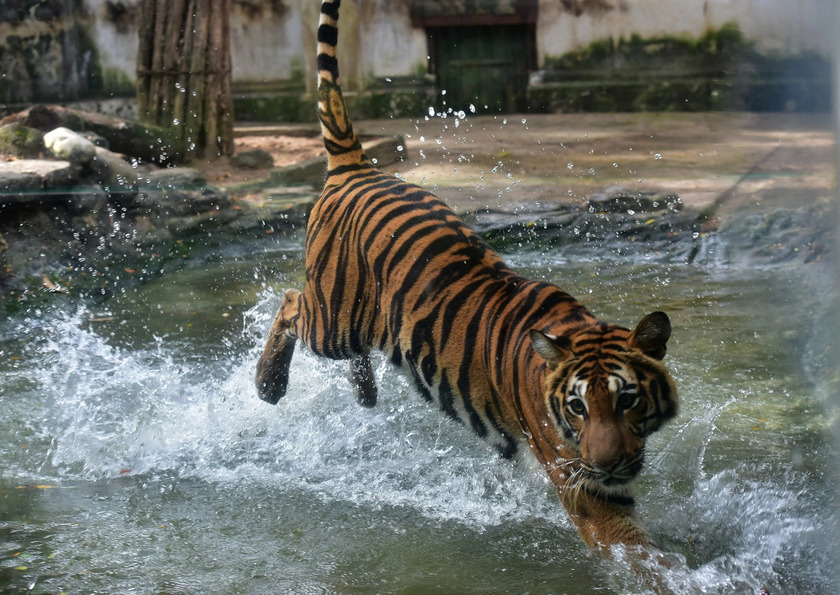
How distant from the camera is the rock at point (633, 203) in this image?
6977 mm

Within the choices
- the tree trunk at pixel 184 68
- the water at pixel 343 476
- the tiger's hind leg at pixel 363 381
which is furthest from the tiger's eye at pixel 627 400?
the tree trunk at pixel 184 68

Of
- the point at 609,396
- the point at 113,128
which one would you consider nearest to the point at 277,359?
the point at 609,396

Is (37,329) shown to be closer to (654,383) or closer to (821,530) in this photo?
(654,383)

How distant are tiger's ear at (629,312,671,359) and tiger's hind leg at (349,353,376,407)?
1.71 metres

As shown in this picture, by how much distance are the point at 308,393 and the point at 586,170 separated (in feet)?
17.2

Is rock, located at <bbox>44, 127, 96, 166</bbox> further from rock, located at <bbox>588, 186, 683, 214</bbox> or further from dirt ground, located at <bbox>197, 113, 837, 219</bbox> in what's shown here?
rock, located at <bbox>588, 186, 683, 214</bbox>

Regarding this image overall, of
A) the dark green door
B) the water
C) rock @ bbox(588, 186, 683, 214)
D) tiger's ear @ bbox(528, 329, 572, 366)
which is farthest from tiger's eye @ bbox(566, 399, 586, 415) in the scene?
the dark green door

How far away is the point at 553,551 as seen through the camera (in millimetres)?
2865

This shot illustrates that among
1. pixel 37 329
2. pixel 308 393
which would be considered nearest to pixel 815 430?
pixel 308 393

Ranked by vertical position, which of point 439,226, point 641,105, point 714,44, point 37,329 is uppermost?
point 714,44

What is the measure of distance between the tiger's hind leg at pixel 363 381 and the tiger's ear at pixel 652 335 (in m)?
1.71

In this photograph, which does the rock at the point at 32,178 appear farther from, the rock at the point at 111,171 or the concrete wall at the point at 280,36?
the concrete wall at the point at 280,36

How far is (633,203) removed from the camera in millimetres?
7012

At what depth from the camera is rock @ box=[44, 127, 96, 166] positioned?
22.3 feet
